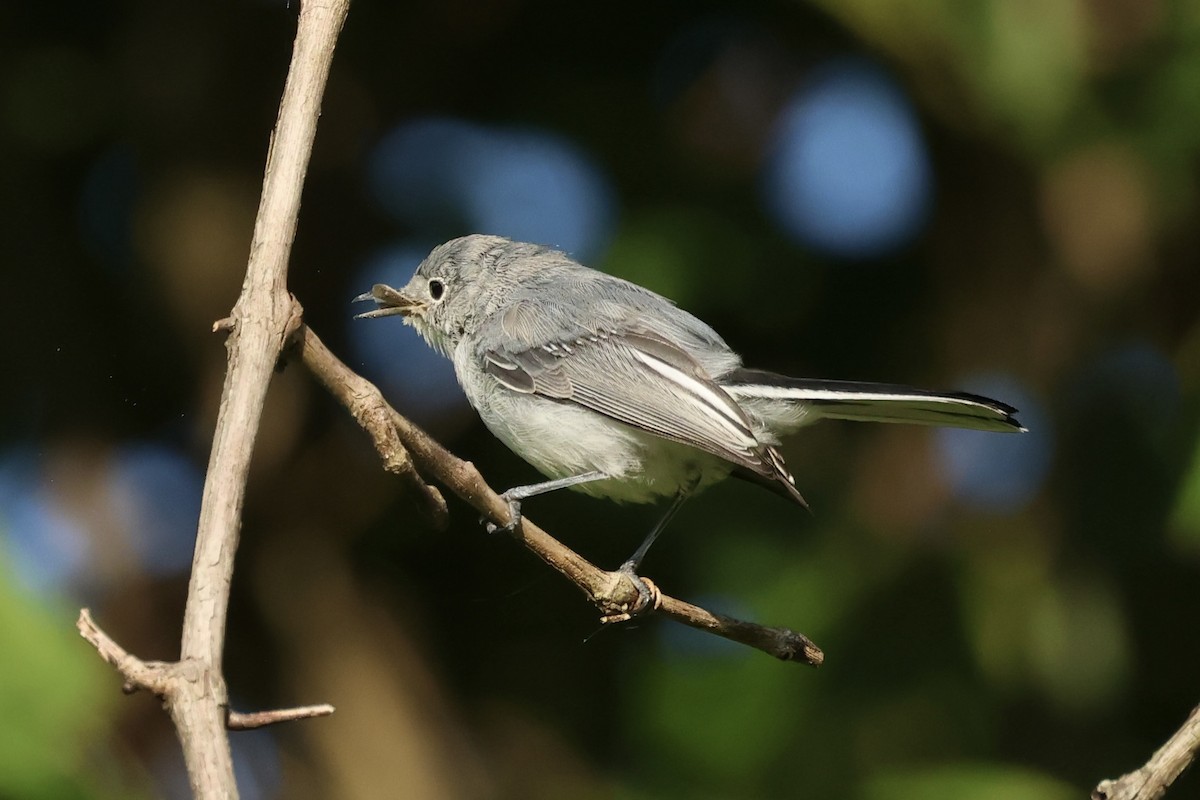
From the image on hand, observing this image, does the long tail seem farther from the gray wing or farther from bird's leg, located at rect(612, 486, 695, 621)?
bird's leg, located at rect(612, 486, 695, 621)

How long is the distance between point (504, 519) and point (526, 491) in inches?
17.6

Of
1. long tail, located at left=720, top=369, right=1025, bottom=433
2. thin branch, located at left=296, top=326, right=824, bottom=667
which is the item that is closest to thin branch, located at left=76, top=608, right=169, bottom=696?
thin branch, located at left=296, top=326, right=824, bottom=667

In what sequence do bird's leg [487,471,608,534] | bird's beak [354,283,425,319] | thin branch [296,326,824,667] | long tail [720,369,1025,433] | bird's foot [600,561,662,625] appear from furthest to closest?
bird's beak [354,283,425,319] → bird's foot [600,561,662,625] → long tail [720,369,1025,433] → bird's leg [487,471,608,534] → thin branch [296,326,824,667]

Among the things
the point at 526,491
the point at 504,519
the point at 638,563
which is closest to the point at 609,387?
the point at 526,491

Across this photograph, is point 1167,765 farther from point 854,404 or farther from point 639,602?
point 639,602

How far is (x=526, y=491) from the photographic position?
2375 mm

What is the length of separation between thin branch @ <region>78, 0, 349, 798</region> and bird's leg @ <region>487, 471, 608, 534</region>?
2.07 ft

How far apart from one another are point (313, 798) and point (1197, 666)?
2317 mm

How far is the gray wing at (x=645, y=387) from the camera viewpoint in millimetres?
2289

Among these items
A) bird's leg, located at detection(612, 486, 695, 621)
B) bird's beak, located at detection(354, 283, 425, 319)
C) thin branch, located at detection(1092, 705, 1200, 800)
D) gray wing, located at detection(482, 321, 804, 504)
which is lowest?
bird's leg, located at detection(612, 486, 695, 621)

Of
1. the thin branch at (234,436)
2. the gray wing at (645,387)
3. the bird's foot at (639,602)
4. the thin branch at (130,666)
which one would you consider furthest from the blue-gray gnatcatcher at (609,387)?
the thin branch at (130,666)

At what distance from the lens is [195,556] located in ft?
4.00

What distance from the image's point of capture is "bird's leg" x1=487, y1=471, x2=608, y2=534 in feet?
6.43

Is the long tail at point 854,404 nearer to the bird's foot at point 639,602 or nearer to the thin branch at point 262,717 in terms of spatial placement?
the bird's foot at point 639,602
